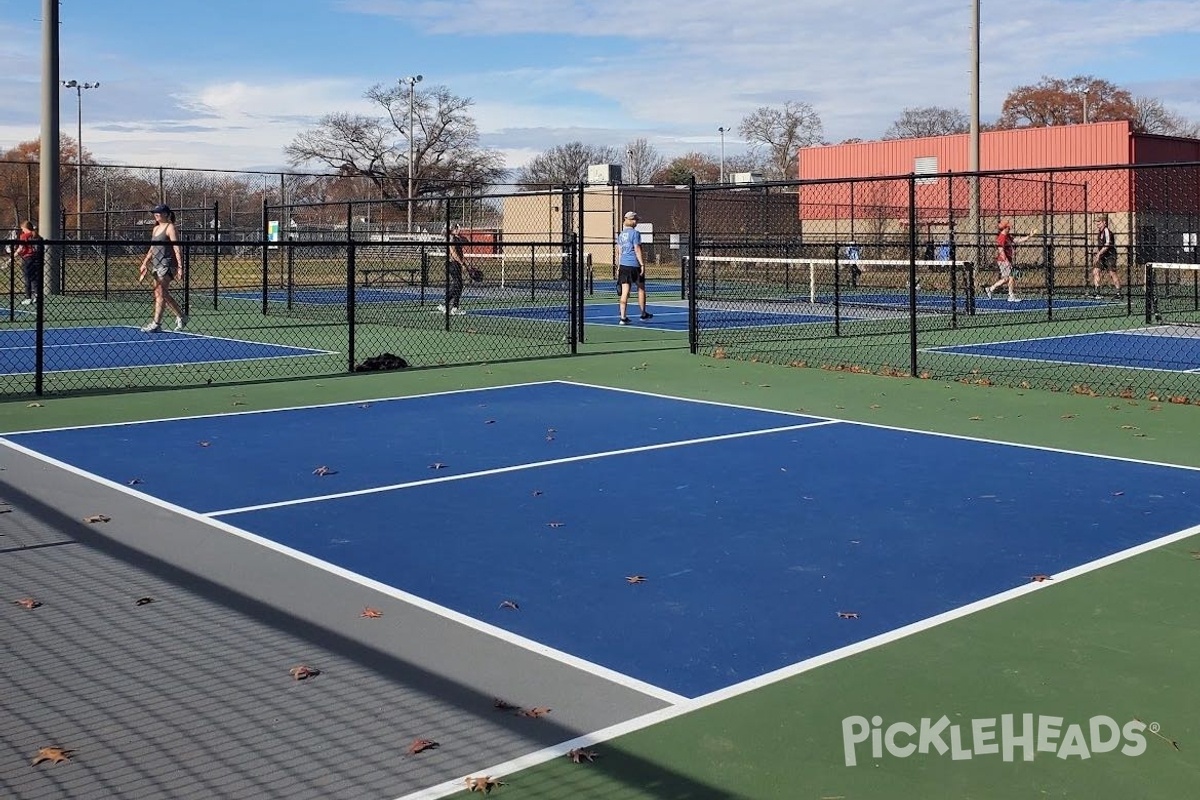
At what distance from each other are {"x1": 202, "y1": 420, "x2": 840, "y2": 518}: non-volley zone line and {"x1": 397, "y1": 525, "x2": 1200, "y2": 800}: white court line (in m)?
3.89

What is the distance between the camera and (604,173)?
49438 mm

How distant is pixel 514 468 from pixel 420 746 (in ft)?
16.3

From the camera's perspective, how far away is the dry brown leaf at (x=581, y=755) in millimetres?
4133

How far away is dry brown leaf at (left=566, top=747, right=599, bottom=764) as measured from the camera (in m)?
4.13

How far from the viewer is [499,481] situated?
871cm

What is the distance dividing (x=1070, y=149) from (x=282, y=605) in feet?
140

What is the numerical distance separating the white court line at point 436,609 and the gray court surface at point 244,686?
0.17 ft

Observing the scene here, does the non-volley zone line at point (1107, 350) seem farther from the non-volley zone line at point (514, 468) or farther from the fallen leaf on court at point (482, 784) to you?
the fallen leaf on court at point (482, 784)

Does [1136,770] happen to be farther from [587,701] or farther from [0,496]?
[0,496]

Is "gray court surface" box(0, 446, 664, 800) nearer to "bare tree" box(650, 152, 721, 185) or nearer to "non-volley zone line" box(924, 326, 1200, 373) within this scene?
"non-volley zone line" box(924, 326, 1200, 373)

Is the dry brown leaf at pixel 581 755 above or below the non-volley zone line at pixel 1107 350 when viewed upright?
below

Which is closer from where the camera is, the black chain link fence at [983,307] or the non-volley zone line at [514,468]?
the non-volley zone line at [514,468]

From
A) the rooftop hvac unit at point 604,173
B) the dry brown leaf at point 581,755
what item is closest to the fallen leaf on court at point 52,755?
the dry brown leaf at point 581,755

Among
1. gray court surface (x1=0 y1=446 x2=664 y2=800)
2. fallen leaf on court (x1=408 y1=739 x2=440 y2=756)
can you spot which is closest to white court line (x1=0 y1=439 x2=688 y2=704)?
gray court surface (x1=0 y1=446 x2=664 y2=800)
